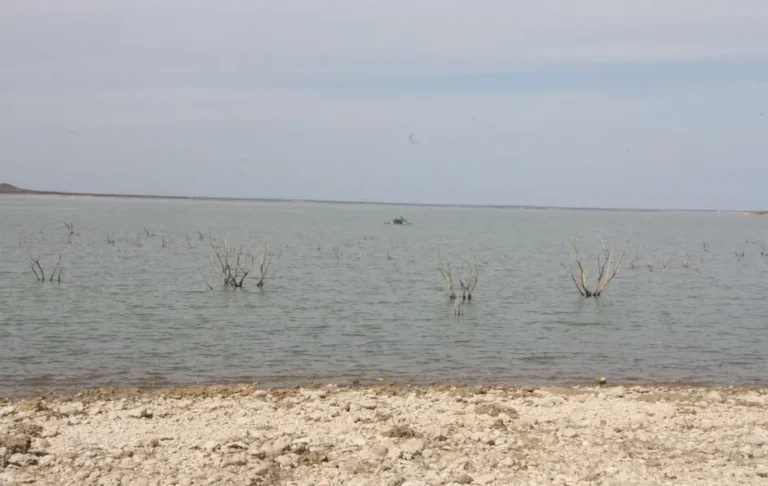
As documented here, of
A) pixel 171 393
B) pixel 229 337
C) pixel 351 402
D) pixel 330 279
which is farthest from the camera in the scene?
pixel 330 279

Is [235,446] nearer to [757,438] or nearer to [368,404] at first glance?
[368,404]

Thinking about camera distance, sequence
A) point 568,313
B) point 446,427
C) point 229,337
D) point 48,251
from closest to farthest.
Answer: point 446,427
point 229,337
point 568,313
point 48,251

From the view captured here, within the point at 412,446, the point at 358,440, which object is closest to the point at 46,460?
the point at 358,440

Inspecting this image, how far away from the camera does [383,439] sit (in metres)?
8.67

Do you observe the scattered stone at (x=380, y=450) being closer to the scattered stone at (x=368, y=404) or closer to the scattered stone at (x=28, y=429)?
the scattered stone at (x=368, y=404)

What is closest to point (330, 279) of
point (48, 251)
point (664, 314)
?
point (664, 314)

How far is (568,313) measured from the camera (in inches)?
915

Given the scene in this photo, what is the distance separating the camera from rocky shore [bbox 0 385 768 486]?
24.7ft

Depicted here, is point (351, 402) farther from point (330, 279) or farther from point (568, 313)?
point (330, 279)

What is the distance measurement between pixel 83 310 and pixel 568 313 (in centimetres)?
1335

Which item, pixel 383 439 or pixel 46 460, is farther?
pixel 383 439

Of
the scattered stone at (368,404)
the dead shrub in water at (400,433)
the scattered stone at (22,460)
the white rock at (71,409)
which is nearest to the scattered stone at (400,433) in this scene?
the dead shrub in water at (400,433)

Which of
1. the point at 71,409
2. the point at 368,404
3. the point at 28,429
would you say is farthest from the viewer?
the point at 368,404

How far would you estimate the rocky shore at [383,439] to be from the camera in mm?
7523
